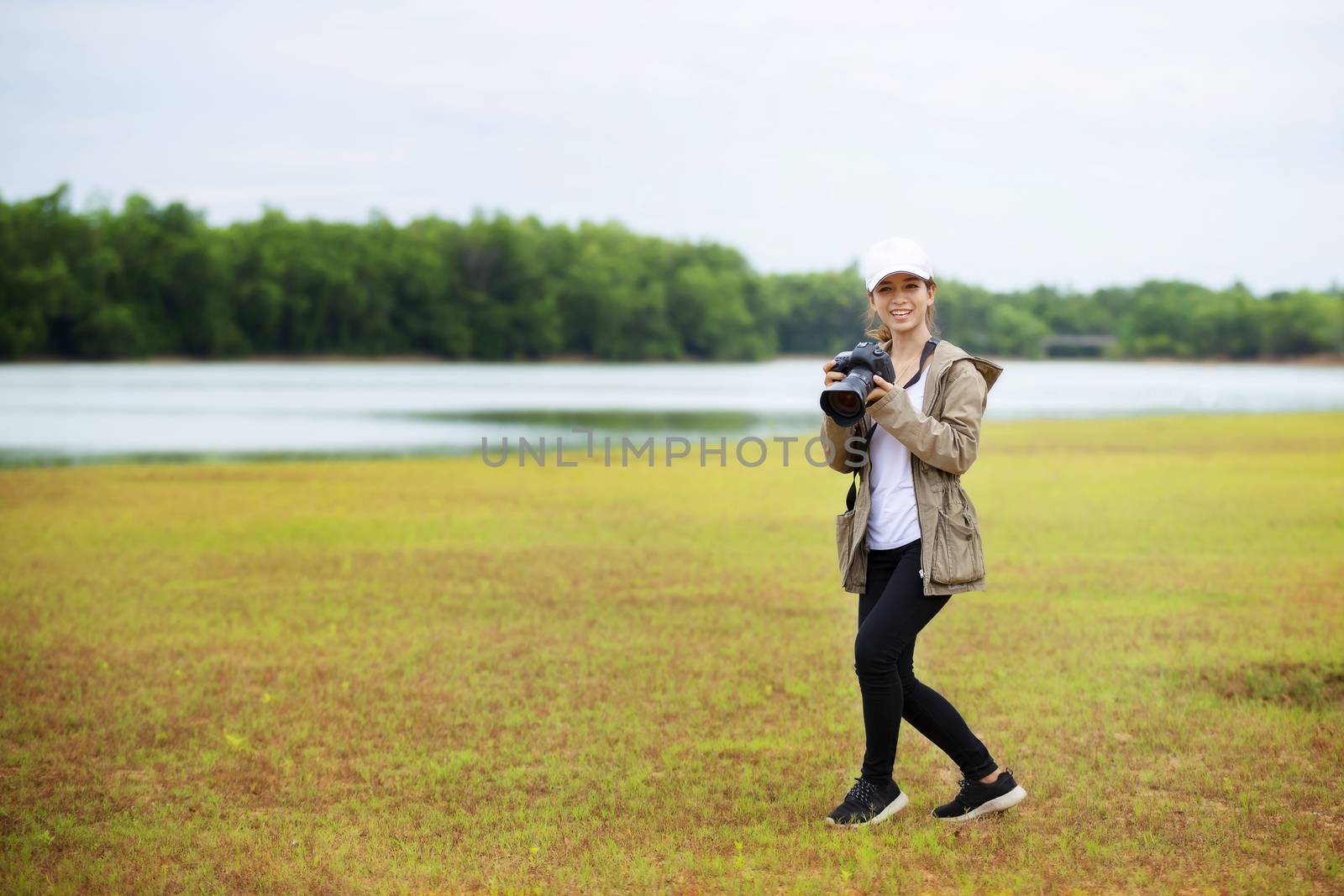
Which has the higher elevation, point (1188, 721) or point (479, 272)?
point (479, 272)

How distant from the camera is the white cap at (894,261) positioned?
178 inches

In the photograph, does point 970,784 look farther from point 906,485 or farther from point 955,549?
point 906,485

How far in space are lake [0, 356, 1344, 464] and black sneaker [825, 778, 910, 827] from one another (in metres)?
20.8

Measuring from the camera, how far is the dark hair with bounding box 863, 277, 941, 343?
4627mm

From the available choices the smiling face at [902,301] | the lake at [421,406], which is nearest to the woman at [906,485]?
the smiling face at [902,301]

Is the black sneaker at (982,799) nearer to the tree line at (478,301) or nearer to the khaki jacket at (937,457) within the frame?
the khaki jacket at (937,457)

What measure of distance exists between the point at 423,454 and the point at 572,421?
1227 centimetres

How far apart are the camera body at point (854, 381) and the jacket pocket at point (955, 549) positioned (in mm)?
494

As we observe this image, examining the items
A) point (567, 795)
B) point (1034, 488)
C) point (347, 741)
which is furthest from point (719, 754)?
point (1034, 488)

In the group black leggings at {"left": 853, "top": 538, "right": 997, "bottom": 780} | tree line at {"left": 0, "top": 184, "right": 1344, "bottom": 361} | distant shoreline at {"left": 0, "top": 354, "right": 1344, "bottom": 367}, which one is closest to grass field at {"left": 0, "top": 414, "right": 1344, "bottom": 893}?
black leggings at {"left": 853, "top": 538, "right": 997, "bottom": 780}

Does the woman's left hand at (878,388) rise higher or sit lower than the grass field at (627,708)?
higher

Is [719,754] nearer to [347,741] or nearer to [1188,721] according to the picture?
[347,741]

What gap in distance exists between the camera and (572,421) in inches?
1468

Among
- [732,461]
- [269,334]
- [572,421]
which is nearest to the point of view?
[732,461]
